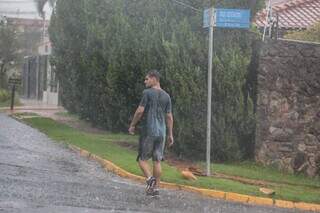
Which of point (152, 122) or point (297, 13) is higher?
point (297, 13)

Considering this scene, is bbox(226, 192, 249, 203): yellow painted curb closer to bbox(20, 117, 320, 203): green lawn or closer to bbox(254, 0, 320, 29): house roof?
bbox(20, 117, 320, 203): green lawn

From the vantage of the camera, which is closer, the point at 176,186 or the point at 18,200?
the point at 18,200

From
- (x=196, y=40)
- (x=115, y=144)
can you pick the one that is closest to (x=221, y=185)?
(x=196, y=40)

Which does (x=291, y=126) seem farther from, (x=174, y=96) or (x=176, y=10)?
(x=176, y=10)

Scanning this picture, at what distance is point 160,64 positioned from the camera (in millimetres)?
17859

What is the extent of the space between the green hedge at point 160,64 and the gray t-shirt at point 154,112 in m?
4.75

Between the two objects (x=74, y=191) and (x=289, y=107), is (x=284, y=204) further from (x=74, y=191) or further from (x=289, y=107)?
(x=289, y=107)

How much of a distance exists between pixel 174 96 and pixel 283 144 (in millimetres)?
2694

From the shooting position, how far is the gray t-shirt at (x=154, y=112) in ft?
38.3

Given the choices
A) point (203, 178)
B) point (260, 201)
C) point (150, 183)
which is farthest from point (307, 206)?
point (150, 183)

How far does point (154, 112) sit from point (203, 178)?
2.75m

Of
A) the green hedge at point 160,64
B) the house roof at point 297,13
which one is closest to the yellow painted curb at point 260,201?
the green hedge at point 160,64

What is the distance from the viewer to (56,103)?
39312mm

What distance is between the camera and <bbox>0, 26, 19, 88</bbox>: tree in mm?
50312
